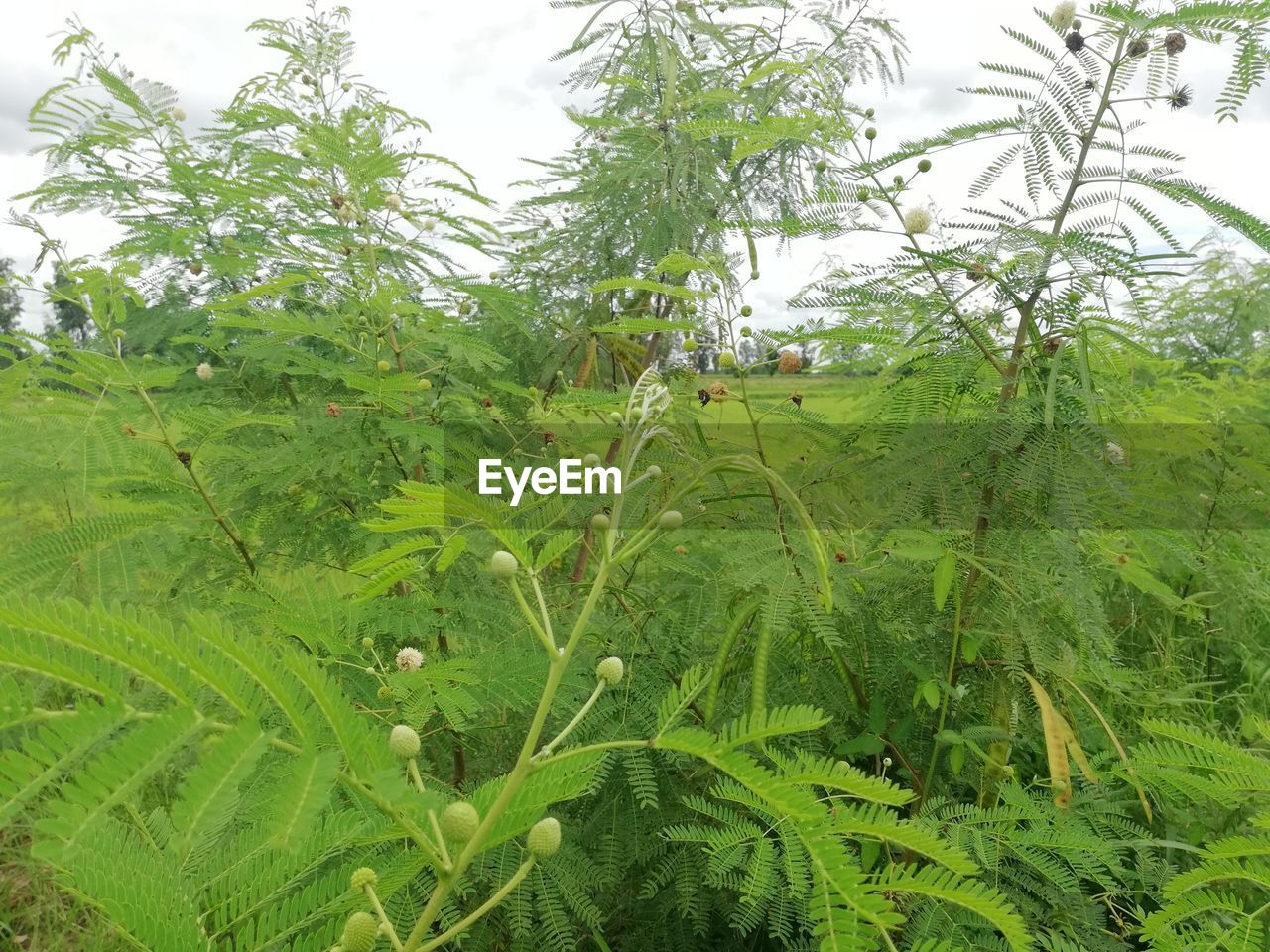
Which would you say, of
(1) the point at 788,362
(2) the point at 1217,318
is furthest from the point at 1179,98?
(2) the point at 1217,318

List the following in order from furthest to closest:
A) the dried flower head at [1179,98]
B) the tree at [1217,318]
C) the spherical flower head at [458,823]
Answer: the tree at [1217,318] → the dried flower head at [1179,98] → the spherical flower head at [458,823]

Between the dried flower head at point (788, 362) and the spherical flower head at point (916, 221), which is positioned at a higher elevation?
the spherical flower head at point (916, 221)

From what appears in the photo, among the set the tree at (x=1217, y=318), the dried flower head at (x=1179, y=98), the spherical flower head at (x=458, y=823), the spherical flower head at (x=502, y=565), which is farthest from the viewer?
the tree at (x=1217, y=318)

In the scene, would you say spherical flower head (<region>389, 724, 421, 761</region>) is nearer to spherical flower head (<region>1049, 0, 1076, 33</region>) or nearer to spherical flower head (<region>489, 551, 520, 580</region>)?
spherical flower head (<region>489, 551, 520, 580</region>)

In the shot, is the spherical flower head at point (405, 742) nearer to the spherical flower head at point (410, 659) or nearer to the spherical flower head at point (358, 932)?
the spherical flower head at point (358, 932)

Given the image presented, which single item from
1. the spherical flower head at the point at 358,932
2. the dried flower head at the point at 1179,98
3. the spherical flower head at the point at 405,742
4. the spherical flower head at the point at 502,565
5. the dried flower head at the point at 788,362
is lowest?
the spherical flower head at the point at 358,932

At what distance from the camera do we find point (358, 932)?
23.1 inches

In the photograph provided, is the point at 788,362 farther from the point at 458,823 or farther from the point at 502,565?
the point at 458,823

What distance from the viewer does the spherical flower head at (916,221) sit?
1.35m

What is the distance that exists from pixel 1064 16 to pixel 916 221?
0.45 metres

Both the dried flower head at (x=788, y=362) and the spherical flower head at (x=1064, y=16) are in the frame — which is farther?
the dried flower head at (x=788, y=362)

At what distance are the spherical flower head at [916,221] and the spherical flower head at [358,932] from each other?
4.29ft

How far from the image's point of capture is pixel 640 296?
9.52 feet

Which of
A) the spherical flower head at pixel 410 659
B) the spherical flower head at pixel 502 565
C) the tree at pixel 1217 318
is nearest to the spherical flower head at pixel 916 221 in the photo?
the spherical flower head at pixel 502 565
